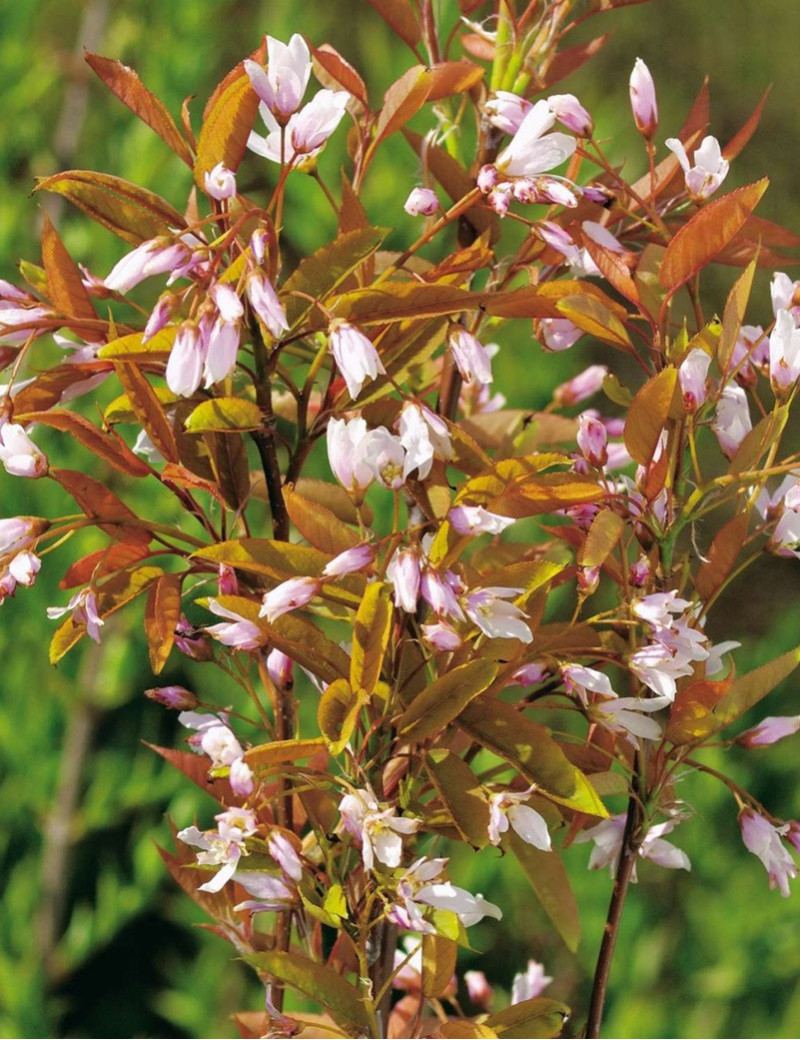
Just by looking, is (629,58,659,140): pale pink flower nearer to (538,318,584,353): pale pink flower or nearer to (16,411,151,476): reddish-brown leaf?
(538,318,584,353): pale pink flower

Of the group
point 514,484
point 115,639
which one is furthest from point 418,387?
point 115,639

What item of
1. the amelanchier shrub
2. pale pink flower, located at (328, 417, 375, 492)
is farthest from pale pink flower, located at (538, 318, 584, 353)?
pale pink flower, located at (328, 417, 375, 492)

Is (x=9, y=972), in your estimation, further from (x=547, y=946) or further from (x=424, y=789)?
(x=424, y=789)

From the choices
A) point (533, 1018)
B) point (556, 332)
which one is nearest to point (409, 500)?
point (556, 332)

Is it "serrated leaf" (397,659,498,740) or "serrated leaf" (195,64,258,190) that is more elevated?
"serrated leaf" (195,64,258,190)

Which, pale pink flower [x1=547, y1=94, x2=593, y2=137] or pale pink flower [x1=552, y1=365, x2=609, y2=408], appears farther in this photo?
pale pink flower [x1=552, y1=365, x2=609, y2=408]

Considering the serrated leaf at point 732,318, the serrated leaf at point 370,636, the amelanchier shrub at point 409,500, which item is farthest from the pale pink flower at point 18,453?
the serrated leaf at point 732,318

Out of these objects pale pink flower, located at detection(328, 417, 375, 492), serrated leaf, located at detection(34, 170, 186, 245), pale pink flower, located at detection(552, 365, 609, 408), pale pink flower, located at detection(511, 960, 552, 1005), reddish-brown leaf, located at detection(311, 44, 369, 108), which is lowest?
pale pink flower, located at detection(511, 960, 552, 1005)
